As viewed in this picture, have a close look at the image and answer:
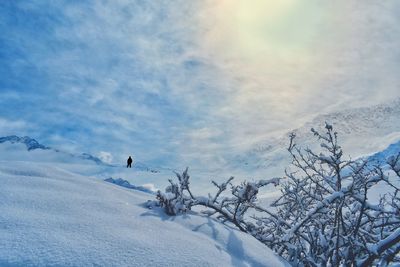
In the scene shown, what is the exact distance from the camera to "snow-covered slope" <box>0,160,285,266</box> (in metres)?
1.57

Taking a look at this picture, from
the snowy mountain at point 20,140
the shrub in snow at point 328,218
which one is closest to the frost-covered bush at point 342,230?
the shrub in snow at point 328,218

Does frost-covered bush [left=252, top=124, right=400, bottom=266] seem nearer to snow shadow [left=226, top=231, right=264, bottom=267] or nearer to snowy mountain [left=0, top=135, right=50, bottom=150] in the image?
snow shadow [left=226, top=231, right=264, bottom=267]

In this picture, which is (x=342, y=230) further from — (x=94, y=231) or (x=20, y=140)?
Answer: (x=20, y=140)

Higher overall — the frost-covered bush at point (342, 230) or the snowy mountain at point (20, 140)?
the snowy mountain at point (20, 140)

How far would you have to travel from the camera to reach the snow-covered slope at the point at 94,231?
1567mm

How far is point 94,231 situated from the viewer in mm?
1824

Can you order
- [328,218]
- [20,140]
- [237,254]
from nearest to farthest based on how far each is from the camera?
1. [237,254]
2. [328,218]
3. [20,140]

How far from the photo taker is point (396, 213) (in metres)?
3.08

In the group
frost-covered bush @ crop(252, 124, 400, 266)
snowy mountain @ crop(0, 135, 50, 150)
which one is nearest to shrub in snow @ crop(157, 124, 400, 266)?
frost-covered bush @ crop(252, 124, 400, 266)

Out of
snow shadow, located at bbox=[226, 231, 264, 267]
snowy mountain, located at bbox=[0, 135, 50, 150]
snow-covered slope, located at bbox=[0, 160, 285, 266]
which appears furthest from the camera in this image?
snowy mountain, located at bbox=[0, 135, 50, 150]

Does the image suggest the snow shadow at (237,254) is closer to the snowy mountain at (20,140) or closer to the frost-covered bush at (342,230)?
the frost-covered bush at (342,230)

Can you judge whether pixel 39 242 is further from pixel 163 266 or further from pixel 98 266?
pixel 163 266

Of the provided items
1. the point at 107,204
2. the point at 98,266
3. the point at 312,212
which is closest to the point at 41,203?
the point at 107,204

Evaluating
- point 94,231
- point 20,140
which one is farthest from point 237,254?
point 20,140
